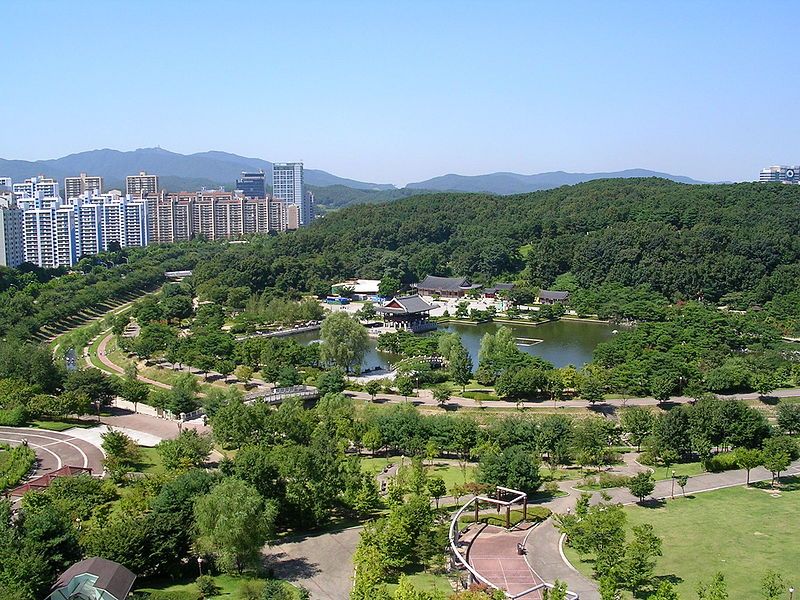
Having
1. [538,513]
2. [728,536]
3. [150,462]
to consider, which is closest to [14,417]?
[150,462]

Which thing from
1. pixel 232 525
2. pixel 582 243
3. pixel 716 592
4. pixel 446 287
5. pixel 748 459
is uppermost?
pixel 582 243

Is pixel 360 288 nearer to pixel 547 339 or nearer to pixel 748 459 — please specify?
→ pixel 547 339

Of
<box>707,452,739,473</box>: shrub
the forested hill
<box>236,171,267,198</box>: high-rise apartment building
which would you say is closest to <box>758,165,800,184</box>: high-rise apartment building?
the forested hill

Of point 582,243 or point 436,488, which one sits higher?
point 582,243

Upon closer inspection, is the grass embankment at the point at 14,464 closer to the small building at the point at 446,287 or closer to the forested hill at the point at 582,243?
the forested hill at the point at 582,243

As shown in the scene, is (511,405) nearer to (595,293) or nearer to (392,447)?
(392,447)
